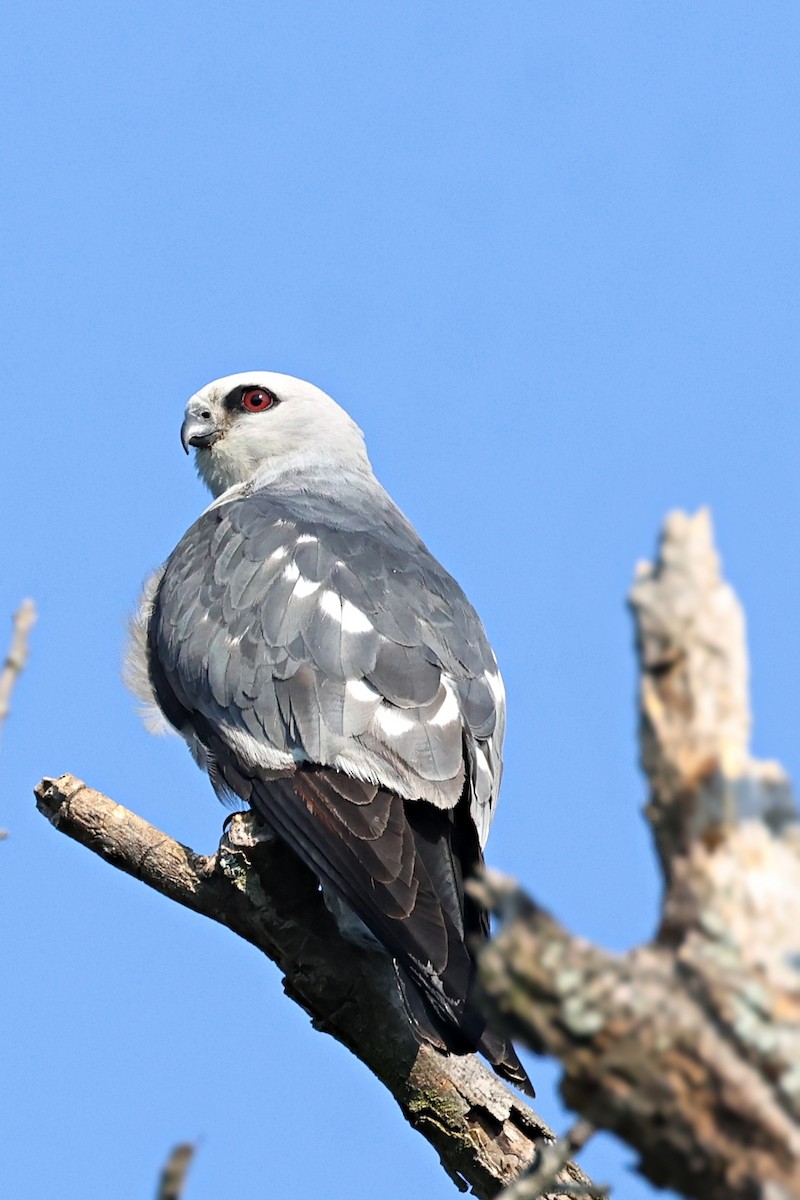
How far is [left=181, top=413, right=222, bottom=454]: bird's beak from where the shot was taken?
8688mm

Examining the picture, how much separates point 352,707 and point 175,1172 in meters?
4.13

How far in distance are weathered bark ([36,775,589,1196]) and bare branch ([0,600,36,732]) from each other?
2629 millimetres

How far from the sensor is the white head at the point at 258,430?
8.60 m

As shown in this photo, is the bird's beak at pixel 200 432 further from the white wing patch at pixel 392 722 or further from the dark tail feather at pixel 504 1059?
the dark tail feather at pixel 504 1059

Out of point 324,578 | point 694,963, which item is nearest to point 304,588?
point 324,578

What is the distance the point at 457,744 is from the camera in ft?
18.9

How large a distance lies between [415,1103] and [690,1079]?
129 inches

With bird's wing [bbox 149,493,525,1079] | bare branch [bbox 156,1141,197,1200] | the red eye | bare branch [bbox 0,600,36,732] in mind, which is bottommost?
bare branch [bbox 156,1141,197,1200]

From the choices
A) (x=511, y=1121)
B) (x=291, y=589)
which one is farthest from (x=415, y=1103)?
(x=291, y=589)

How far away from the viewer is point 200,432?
868 cm

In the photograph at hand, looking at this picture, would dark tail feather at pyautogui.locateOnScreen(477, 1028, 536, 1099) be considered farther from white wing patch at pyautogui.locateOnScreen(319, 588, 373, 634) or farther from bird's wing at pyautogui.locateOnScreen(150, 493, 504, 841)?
white wing patch at pyautogui.locateOnScreen(319, 588, 373, 634)

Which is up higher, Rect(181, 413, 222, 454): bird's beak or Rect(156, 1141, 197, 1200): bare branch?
Rect(181, 413, 222, 454): bird's beak

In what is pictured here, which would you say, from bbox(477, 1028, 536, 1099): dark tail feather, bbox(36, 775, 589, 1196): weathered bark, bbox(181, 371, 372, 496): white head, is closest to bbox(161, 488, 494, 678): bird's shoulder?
bbox(36, 775, 589, 1196): weathered bark

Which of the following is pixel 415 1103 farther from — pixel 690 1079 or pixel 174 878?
pixel 690 1079
